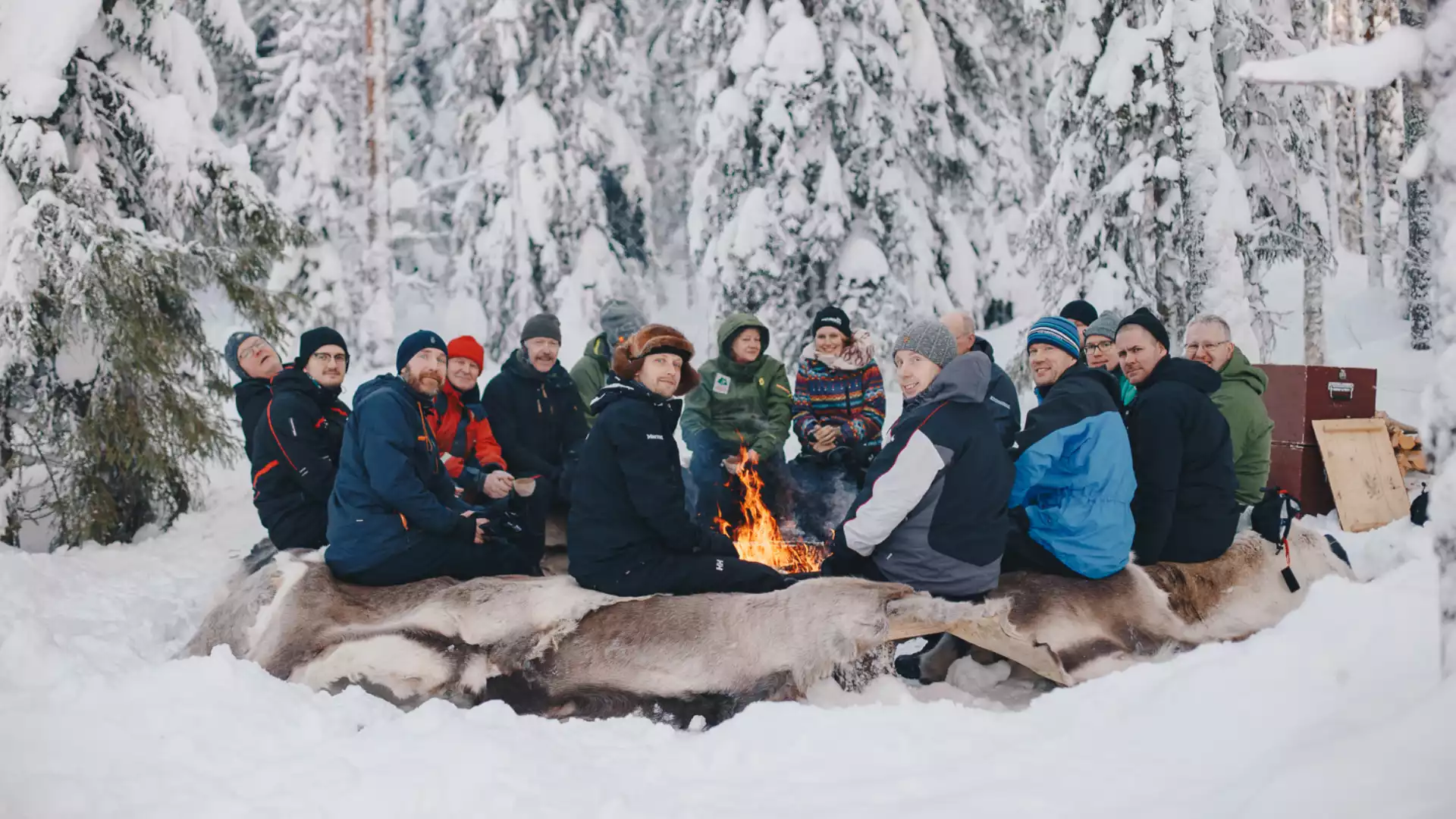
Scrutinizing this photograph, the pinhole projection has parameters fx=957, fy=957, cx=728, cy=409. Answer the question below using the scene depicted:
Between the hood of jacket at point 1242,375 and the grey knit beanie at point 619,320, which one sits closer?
the hood of jacket at point 1242,375

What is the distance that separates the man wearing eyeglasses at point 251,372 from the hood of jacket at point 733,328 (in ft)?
9.61

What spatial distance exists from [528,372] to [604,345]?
44.6 inches

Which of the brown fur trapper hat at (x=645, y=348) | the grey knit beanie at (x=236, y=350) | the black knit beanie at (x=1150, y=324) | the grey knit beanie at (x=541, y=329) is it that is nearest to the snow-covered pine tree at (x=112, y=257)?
the grey knit beanie at (x=236, y=350)

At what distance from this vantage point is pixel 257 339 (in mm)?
5656

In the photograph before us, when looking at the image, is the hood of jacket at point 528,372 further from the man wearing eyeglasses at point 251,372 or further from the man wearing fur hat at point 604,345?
the man wearing eyeglasses at point 251,372

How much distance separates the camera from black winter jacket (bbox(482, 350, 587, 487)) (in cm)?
642

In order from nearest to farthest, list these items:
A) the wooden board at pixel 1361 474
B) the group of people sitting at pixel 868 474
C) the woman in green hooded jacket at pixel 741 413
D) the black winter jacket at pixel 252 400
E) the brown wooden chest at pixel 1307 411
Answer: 1. the group of people sitting at pixel 868 474
2. the black winter jacket at pixel 252 400
3. the woman in green hooded jacket at pixel 741 413
4. the wooden board at pixel 1361 474
5. the brown wooden chest at pixel 1307 411

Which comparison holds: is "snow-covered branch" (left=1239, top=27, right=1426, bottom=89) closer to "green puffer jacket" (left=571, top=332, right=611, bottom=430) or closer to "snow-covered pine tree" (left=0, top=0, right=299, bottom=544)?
"green puffer jacket" (left=571, top=332, right=611, bottom=430)

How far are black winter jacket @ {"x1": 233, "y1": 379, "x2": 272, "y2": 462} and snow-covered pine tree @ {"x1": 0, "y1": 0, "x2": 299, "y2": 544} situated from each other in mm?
2088

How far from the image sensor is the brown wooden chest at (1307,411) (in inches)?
324

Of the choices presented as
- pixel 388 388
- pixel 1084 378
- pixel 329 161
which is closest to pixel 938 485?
pixel 1084 378

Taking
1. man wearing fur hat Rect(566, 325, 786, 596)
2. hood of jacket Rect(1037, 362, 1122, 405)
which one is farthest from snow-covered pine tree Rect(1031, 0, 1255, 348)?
man wearing fur hat Rect(566, 325, 786, 596)

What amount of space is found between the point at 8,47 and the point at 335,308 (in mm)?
8160

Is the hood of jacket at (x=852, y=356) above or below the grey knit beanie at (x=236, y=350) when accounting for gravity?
below
